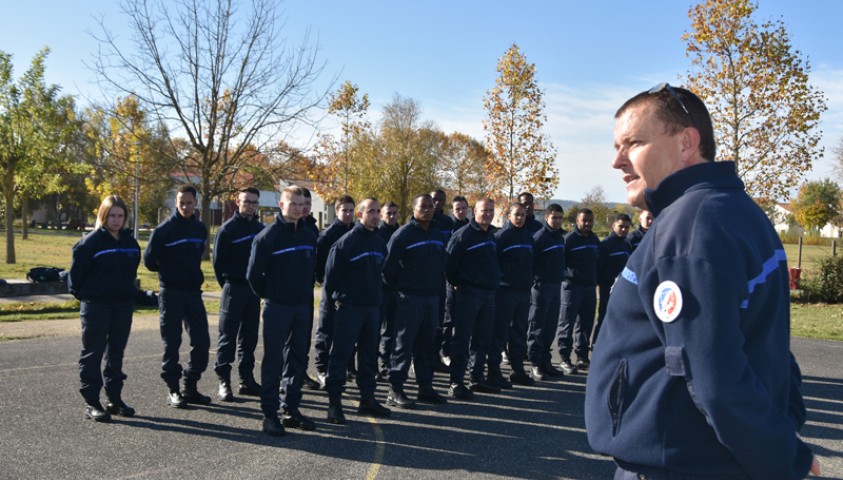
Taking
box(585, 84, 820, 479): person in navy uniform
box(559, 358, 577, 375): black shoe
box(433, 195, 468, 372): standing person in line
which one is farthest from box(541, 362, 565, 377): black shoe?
box(585, 84, 820, 479): person in navy uniform

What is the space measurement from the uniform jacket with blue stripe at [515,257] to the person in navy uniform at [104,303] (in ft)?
15.2

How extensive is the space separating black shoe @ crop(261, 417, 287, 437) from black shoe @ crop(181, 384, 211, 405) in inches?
52.8

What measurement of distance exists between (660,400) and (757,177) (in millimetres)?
20707

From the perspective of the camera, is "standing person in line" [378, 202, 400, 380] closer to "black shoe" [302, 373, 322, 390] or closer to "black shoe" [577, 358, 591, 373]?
"black shoe" [302, 373, 322, 390]

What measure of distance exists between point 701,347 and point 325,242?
793 cm

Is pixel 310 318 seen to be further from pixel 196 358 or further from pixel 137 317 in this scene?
pixel 137 317

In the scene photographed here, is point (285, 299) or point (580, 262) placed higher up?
point (580, 262)

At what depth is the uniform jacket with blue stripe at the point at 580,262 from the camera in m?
10.4

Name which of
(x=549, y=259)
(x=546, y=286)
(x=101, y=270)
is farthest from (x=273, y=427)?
(x=549, y=259)

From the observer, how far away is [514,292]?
930 centimetres

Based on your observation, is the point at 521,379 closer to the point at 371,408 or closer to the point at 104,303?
the point at 371,408

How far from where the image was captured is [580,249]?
10.5 metres

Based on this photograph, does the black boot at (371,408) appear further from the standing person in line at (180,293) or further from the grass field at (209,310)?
the grass field at (209,310)

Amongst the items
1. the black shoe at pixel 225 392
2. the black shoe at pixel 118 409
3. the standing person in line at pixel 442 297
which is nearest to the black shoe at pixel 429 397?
the standing person in line at pixel 442 297
